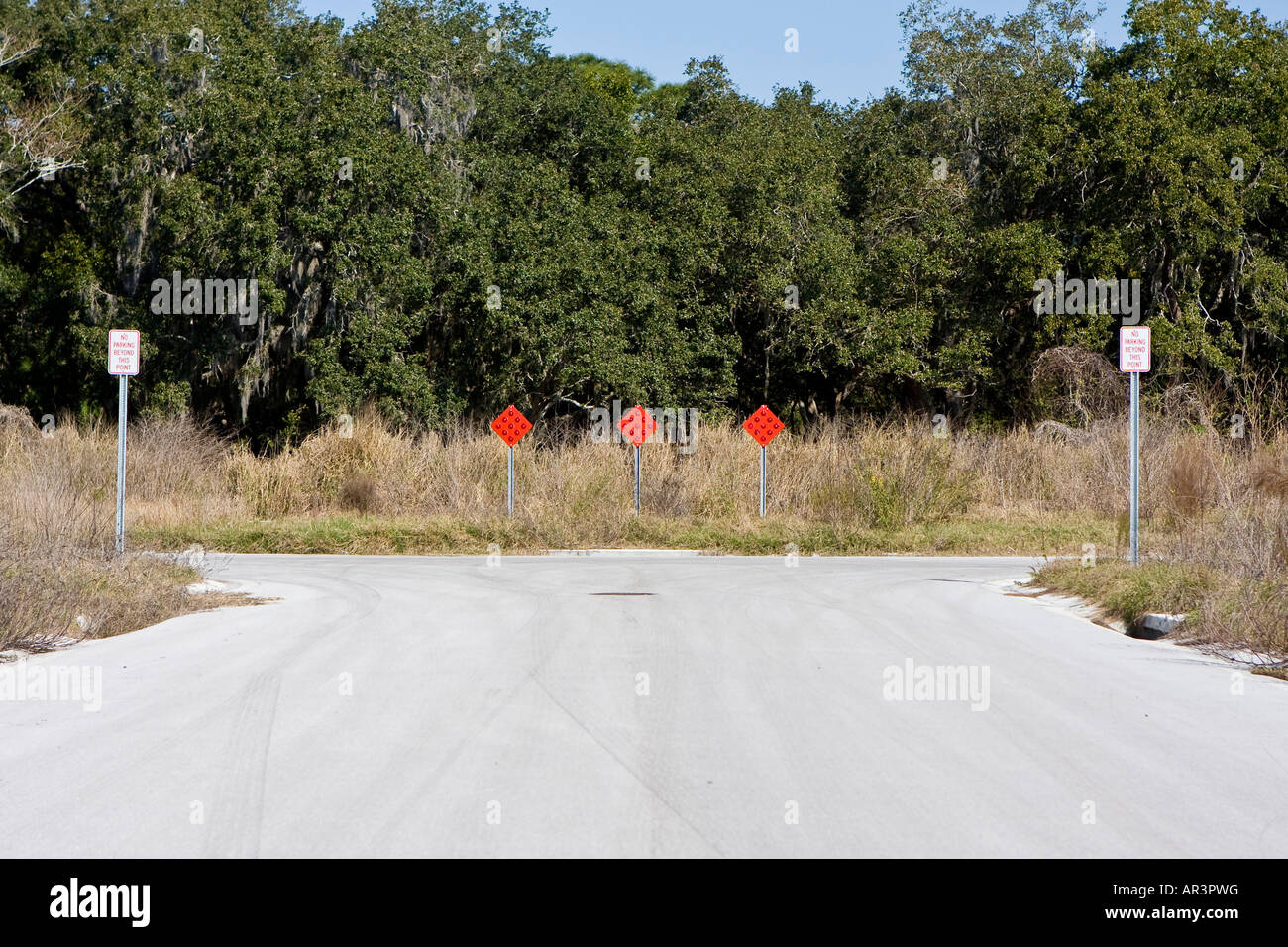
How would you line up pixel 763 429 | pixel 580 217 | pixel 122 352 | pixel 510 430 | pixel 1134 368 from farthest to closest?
pixel 580 217, pixel 763 429, pixel 510 430, pixel 122 352, pixel 1134 368

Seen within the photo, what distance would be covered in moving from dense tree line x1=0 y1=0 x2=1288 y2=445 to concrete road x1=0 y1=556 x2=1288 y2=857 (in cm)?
2535

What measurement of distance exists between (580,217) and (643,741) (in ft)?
118

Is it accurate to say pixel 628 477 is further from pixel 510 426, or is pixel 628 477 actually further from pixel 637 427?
pixel 510 426

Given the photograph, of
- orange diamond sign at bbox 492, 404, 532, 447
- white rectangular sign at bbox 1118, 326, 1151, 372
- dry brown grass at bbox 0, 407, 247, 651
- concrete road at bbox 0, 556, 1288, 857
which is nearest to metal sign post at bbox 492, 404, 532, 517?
orange diamond sign at bbox 492, 404, 532, 447

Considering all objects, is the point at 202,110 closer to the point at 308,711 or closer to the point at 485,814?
the point at 308,711

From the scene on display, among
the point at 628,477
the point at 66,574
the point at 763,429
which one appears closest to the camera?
the point at 66,574

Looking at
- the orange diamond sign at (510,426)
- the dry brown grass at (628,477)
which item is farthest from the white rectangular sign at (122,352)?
the orange diamond sign at (510,426)

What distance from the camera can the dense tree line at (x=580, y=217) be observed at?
123ft

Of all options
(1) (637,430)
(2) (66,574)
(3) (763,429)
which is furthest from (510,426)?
(2) (66,574)

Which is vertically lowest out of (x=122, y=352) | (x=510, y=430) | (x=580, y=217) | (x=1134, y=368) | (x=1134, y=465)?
(x=1134, y=465)

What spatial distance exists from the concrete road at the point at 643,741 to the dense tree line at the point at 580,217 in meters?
25.3

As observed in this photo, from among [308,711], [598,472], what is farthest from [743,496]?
[308,711]

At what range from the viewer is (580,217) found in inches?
1661

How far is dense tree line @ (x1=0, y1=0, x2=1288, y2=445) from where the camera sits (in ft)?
123
